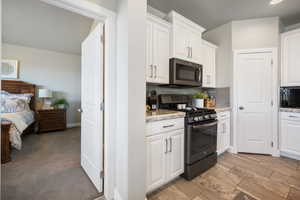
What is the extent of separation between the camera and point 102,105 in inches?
67.2

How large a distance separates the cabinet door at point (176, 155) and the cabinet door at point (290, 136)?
234 centimetres


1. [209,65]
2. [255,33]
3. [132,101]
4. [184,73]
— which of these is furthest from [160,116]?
[255,33]

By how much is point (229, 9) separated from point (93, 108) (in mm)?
2987

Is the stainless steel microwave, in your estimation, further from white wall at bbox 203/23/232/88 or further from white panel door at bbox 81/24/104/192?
white panel door at bbox 81/24/104/192

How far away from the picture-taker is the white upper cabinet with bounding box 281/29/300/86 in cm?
270

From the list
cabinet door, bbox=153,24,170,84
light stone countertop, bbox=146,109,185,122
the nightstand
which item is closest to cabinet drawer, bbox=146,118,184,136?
light stone countertop, bbox=146,109,185,122

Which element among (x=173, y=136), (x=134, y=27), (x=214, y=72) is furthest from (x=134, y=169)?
(x=214, y=72)

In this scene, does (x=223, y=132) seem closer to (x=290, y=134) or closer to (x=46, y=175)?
(x=290, y=134)

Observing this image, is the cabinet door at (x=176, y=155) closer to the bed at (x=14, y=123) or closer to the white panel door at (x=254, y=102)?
the white panel door at (x=254, y=102)

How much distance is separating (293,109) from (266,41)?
1.43 m

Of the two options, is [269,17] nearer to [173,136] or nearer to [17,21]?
[173,136]

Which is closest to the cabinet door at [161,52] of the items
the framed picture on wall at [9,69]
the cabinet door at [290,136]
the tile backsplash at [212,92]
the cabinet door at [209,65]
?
the tile backsplash at [212,92]

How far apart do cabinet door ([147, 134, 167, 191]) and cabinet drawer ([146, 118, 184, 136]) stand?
7 centimetres

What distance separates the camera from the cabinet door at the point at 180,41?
2.30 metres
